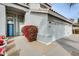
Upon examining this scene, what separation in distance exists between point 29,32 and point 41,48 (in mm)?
580

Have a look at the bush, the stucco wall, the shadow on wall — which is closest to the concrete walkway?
the shadow on wall

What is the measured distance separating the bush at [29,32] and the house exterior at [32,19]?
0.31 feet

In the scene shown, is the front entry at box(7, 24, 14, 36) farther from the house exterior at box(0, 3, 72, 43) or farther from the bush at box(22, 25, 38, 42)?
the bush at box(22, 25, 38, 42)

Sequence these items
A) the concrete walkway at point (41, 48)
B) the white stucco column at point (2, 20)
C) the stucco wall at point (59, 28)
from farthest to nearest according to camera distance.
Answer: the stucco wall at point (59, 28)
the concrete walkway at point (41, 48)
the white stucco column at point (2, 20)

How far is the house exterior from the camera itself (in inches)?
188

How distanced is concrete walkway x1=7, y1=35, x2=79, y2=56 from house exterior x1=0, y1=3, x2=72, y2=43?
20 centimetres

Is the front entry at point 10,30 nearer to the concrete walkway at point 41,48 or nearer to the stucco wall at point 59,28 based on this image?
the concrete walkway at point 41,48

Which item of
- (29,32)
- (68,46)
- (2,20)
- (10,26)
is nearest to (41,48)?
(29,32)

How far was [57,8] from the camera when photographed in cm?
500

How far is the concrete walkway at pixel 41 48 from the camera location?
189 inches

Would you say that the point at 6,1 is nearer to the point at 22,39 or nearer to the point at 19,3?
the point at 19,3

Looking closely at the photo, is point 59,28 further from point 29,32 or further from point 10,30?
point 10,30

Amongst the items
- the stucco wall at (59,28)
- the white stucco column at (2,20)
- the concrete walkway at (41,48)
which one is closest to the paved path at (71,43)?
the concrete walkway at (41,48)

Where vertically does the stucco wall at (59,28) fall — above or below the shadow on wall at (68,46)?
above
